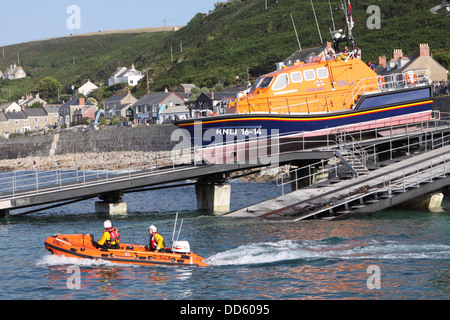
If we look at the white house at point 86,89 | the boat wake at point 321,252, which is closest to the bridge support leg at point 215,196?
the boat wake at point 321,252

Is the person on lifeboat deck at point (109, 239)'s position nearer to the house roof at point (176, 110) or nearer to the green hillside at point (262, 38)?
the green hillside at point (262, 38)

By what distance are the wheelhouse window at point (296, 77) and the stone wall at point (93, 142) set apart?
39.9m

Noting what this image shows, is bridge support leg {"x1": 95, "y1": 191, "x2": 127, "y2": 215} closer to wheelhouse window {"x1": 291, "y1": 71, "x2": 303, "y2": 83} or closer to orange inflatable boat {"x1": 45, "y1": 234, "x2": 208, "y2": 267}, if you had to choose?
orange inflatable boat {"x1": 45, "y1": 234, "x2": 208, "y2": 267}

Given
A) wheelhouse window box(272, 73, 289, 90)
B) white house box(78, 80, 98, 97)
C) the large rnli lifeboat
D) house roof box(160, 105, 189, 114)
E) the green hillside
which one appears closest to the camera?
the large rnli lifeboat

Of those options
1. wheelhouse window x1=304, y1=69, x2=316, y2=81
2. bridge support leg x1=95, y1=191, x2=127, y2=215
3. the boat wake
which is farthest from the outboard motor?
wheelhouse window x1=304, y1=69, x2=316, y2=81

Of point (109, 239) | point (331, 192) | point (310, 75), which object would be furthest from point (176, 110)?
point (109, 239)

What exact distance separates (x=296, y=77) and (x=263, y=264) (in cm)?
1266

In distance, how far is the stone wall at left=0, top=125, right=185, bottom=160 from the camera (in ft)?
238

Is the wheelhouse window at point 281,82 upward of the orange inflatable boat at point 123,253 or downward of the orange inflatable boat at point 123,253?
upward

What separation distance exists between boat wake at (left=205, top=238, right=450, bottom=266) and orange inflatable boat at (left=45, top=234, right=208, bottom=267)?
2.69 ft

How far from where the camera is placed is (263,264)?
17984 mm

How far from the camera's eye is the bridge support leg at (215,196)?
28.5 metres
